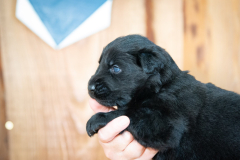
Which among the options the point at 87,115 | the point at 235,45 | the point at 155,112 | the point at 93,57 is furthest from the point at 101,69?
the point at 235,45

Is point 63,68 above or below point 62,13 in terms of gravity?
below

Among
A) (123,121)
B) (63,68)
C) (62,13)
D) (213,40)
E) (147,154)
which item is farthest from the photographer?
(213,40)

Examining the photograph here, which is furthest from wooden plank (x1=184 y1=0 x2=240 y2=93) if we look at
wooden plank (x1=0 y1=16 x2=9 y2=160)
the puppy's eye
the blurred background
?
wooden plank (x1=0 y1=16 x2=9 y2=160)

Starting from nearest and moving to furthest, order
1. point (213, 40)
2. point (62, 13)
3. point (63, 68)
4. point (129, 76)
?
point (129, 76), point (62, 13), point (63, 68), point (213, 40)

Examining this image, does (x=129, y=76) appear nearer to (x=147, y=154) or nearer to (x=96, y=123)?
(x=96, y=123)

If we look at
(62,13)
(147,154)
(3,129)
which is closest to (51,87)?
(3,129)
